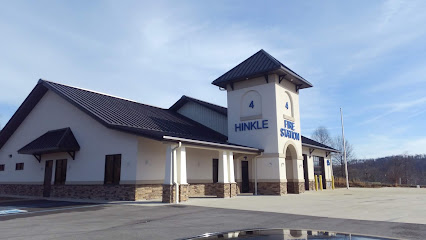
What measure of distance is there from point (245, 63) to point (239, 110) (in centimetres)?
359

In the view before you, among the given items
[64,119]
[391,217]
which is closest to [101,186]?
[64,119]

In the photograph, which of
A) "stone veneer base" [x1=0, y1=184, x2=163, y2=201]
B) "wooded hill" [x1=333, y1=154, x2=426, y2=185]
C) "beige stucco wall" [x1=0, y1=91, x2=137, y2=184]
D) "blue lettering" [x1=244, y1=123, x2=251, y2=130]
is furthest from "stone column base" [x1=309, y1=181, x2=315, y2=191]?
"wooded hill" [x1=333, y1=154, x2=426, y2=185]

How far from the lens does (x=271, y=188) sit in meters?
19.9

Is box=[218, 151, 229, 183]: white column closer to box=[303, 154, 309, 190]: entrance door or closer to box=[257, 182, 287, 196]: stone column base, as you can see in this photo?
box=[257, 182, 287, 196]: stone column base

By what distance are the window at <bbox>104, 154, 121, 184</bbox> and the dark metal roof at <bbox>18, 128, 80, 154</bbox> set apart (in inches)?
111

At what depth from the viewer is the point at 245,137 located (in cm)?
2123

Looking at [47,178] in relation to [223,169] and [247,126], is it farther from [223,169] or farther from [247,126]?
[247,126]

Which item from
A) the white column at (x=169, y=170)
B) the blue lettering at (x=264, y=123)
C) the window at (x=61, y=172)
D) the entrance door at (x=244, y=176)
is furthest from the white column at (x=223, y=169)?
the window at (x=61, y=172)

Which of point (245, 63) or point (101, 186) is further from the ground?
point (245, 63)

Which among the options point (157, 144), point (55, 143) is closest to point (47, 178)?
point (55, 143)

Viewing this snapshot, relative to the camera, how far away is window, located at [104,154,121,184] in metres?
16.5

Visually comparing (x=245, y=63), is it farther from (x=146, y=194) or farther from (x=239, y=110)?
(x=146, y=194)

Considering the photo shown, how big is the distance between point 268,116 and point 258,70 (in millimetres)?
3140

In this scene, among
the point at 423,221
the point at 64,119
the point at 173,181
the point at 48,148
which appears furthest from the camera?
the point at 64,119
